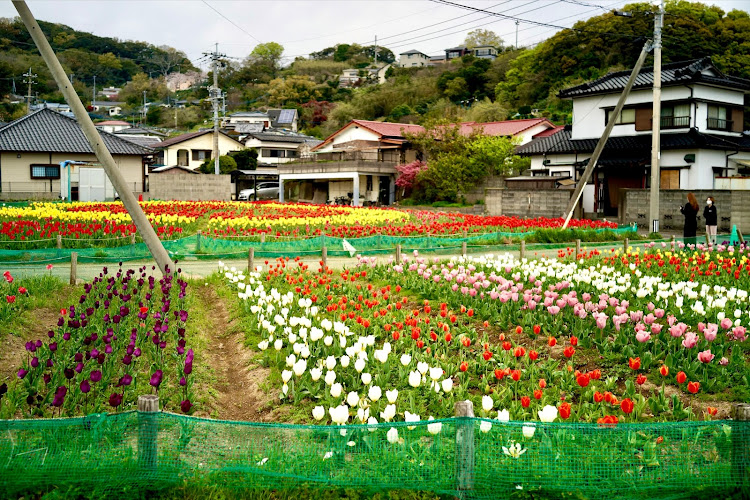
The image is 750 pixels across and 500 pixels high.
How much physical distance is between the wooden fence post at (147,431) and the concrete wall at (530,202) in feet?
94.8

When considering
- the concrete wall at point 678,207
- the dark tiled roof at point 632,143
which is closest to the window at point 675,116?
the dark tiled roof at point 632,143

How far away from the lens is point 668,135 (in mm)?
35438

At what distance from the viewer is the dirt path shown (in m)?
7.29

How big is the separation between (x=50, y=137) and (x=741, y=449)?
4486 cm

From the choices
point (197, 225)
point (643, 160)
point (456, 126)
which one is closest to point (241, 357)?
point (197, 225)

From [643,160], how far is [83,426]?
33564 millimetres

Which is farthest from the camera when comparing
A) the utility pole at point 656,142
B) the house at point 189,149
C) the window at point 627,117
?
the house at point 189,149

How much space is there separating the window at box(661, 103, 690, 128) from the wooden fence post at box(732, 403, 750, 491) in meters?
34.0

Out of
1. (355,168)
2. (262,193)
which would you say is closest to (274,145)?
(262,193)

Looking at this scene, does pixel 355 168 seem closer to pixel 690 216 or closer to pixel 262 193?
pixel 262 193

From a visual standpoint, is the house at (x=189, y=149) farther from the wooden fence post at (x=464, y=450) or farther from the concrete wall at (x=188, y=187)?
the wooden fence post at (x=464, y=450)

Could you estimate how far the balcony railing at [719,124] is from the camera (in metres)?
35.6

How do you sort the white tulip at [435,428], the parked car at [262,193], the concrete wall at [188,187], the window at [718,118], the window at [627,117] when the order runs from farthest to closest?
1. the parked car at [262,193]
2. the concrete wall at [188,187]
3. the window at [627,117]
4. the window at [718,118]
5. the white tulip at [435,428]

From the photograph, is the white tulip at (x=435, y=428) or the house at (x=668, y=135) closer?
the white tulip at (x=435, y=428)
